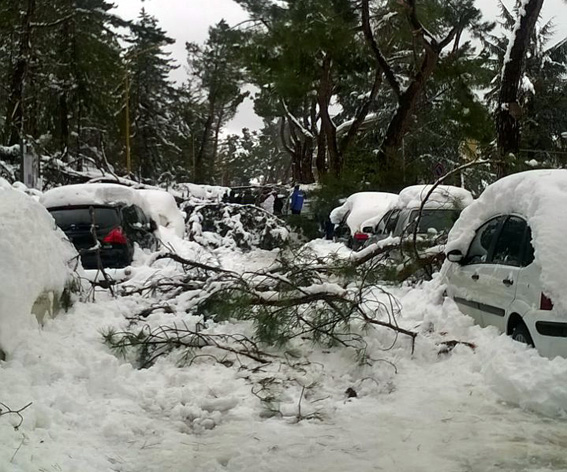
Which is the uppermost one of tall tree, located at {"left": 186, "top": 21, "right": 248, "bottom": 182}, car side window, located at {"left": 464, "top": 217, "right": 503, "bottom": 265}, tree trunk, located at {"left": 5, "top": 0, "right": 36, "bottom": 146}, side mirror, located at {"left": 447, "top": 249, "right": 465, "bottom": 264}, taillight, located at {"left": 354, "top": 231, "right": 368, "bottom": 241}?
tall tree, located at {"left": 186, "top": 21, "right": 248, "bottom": 182}

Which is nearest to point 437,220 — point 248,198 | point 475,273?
point 475,273

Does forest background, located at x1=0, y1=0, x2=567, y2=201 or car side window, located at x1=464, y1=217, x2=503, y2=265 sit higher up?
forest background, located at x1=0, y1=0, x2=567, y2=201

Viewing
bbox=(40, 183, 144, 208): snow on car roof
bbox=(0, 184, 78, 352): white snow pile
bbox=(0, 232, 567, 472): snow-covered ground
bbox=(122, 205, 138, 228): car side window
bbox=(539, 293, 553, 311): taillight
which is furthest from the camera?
bbox=(122, 205, 138, 228): car side window

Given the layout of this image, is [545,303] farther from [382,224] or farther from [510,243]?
[382,224]

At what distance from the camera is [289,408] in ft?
16.4

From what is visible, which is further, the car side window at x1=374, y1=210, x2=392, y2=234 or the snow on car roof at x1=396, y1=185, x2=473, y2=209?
the car side window at x1=374, y1=210, x2=392, y2=234

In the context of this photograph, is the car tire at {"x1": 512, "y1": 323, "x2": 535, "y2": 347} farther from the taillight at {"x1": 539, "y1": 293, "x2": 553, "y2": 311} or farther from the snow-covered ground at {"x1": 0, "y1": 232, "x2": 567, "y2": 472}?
the taillight at {"x1": 539, "y1": 293, "x2": 553, "y2": 311}

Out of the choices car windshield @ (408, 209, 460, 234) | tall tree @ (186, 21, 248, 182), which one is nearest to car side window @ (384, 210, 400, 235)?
car windshield @ (408, 209, 460, 234)

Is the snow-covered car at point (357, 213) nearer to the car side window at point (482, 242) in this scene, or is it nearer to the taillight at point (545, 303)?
the car side window at point (482, 242)

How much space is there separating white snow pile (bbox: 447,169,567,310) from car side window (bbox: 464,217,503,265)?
0.07 metres

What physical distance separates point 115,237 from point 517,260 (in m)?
6.40

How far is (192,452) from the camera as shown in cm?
432

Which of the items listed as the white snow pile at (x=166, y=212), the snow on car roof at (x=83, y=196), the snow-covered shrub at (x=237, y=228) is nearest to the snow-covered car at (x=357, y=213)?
the snow-covered shrub at (x=237, y=228)

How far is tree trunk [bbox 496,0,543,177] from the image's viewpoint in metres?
13.5
